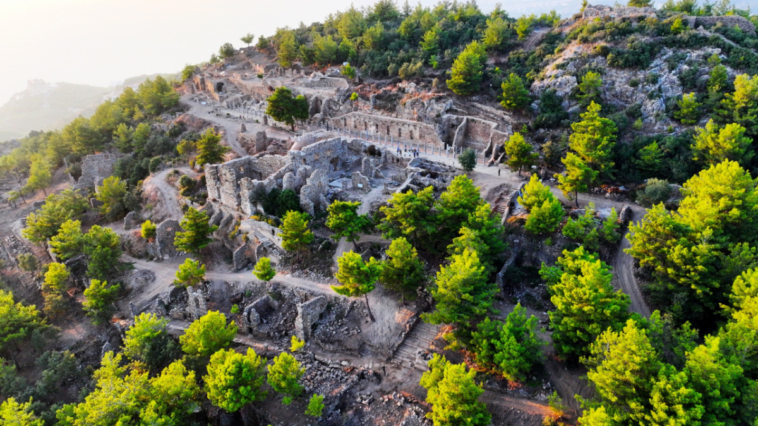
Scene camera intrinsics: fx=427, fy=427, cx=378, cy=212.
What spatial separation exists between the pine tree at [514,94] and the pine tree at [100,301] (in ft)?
161

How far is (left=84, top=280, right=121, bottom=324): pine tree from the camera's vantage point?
36.2 metres

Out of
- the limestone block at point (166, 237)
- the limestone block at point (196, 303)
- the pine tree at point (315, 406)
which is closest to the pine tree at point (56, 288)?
the limestone block at point (166, 237)

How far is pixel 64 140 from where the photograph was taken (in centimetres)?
6981

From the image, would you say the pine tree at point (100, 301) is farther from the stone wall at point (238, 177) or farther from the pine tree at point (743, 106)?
the pine tree at point (743, 106)

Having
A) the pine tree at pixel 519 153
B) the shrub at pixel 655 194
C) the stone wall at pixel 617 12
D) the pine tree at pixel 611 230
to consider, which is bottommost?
the pine tree at pixel 611 230

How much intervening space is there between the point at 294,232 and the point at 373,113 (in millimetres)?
31279

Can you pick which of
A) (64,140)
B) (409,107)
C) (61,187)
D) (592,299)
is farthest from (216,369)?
(64,140)

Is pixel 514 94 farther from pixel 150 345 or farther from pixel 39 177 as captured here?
pixel 39 177

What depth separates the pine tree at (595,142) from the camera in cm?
4381

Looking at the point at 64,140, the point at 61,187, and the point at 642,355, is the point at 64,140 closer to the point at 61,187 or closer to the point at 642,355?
the point at 61,187

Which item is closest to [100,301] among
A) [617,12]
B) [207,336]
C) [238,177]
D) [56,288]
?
[56,288]

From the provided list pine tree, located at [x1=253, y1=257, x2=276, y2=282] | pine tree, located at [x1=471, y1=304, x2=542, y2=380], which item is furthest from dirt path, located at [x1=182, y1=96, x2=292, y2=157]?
pine tree, located at [x1=471, y1=304, x2=542, y2=380]

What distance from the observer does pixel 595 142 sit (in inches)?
1756

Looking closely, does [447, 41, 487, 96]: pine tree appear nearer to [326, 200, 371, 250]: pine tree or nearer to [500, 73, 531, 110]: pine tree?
[500, 73, 531, 110]: pine tree
